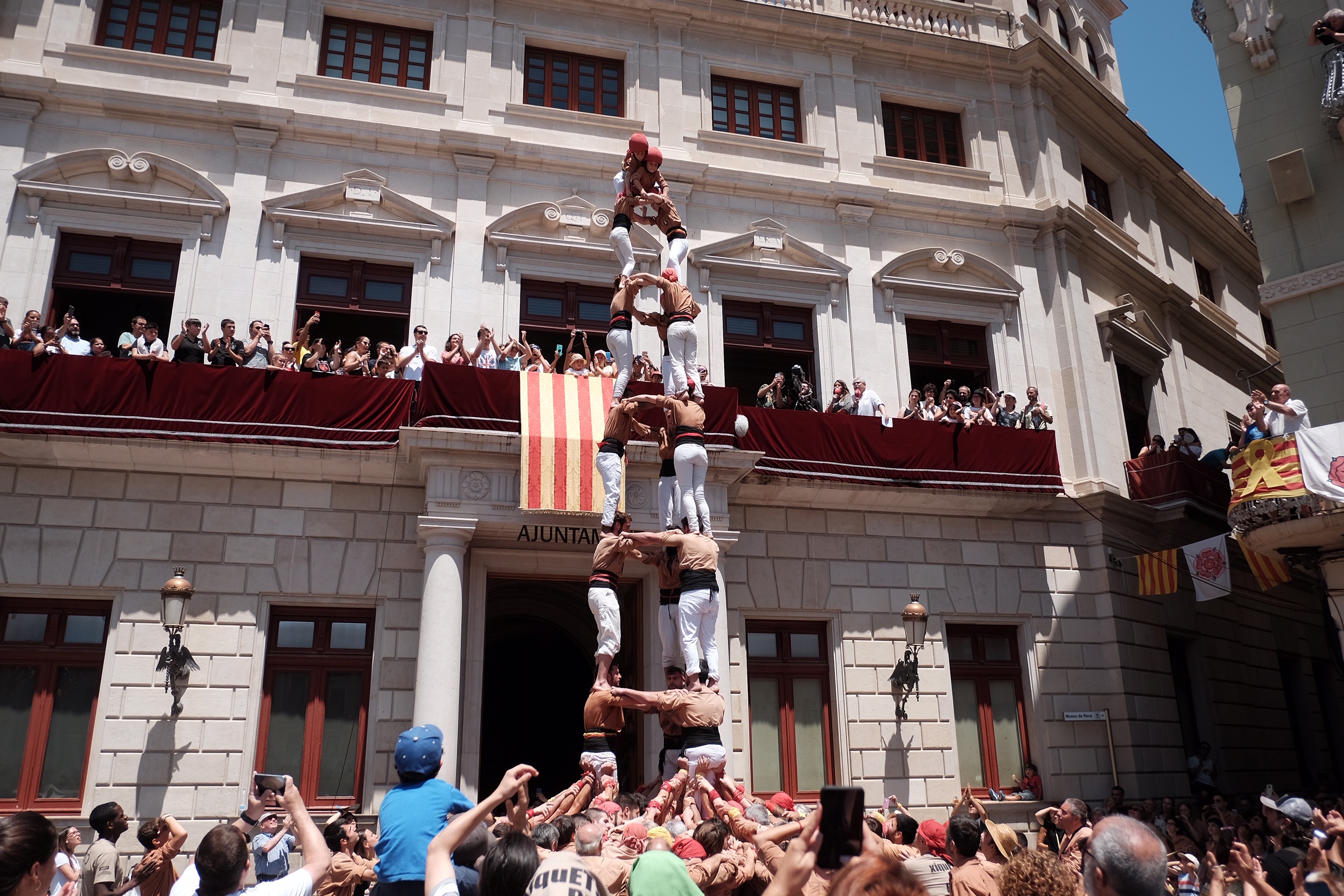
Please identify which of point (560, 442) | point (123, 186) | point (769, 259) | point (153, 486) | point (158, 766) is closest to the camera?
point (158, 766)

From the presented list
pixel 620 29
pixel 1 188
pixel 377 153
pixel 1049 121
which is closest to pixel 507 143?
pixel 377 153

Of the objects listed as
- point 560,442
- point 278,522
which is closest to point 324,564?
point 278,522

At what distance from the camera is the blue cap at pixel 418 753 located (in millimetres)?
5180

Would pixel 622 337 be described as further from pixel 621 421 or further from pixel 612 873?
pixel 612 873

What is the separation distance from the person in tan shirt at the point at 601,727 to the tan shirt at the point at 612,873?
377cm

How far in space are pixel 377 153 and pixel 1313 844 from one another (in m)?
17.8

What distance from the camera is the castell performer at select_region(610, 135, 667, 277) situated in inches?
488

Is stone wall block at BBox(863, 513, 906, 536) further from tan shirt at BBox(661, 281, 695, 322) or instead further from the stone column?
tan shirt at BBox(661, 281, 695, 322)

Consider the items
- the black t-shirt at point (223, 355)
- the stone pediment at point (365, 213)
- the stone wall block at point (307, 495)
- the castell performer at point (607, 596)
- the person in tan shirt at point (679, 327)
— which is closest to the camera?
the castell performer at point (607, 596)

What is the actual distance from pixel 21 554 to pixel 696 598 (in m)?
11.0

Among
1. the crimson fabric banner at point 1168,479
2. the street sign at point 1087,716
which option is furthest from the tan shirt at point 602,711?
the crimson fabric banner at point 1168,479

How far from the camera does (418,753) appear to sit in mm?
5180

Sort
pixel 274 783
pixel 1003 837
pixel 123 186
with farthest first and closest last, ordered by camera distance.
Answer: pixel 123 186
pixel 1003 837
pixel 274 783

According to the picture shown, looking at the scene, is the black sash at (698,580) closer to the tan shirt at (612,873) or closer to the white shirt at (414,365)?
the tan shirt at (612,873)
